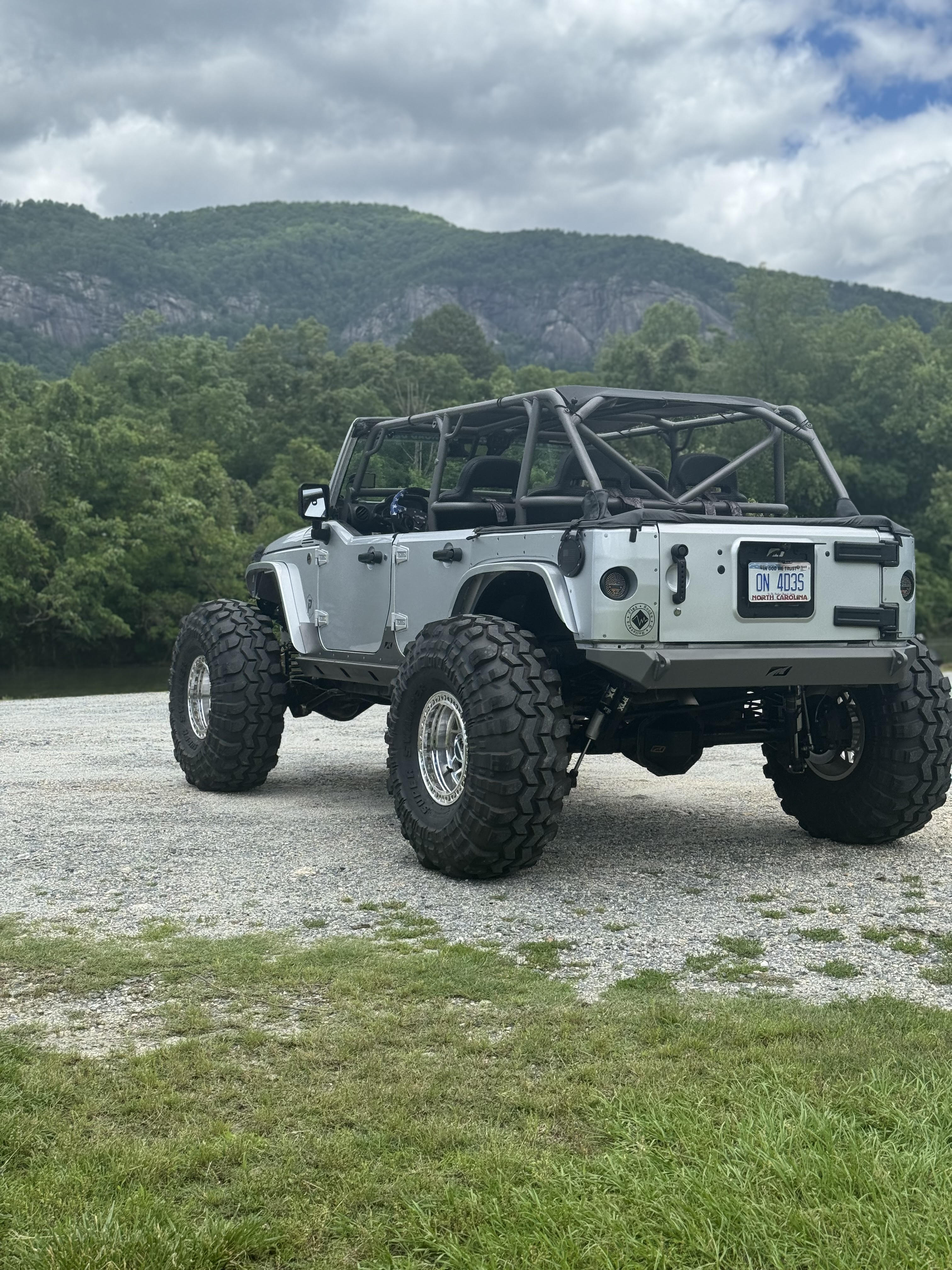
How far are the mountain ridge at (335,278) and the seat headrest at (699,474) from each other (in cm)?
13621

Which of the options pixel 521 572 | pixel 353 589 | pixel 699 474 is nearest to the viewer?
pixel 521 572

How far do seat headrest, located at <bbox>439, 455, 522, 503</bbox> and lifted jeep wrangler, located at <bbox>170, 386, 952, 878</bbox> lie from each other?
16 mm

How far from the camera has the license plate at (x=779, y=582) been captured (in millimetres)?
6383

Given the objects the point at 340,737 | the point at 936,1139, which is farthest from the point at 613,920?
the point at 340,737

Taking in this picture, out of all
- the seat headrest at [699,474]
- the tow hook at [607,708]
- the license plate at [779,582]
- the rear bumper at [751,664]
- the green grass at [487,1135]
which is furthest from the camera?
the seat headrest at [699,474]

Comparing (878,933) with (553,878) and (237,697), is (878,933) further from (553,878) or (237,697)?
(237,697)

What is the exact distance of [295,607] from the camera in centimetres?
915

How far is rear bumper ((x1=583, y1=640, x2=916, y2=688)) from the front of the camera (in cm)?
603

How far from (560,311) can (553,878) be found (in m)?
191

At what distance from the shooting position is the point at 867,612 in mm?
6742

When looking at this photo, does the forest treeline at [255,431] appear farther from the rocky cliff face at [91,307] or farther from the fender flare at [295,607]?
the rocky cliff face at [91,307]

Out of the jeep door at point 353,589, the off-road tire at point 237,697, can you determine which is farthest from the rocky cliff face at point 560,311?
the jeep door at point 353,589

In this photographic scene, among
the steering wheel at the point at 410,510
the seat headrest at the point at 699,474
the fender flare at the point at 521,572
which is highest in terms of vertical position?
the seat headrest at the point at 699,474

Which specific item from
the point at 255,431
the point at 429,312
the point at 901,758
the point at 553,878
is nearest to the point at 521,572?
the point at 553,878
